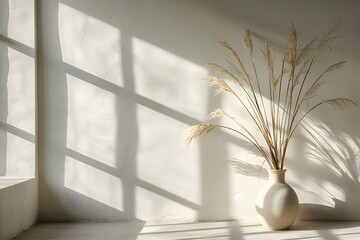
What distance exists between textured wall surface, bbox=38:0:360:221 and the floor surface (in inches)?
7.0

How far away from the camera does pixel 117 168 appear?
4.26 metres

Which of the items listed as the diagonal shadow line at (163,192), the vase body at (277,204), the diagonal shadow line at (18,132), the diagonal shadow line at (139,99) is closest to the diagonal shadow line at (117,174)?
the diagonal shadow line at (163,192)

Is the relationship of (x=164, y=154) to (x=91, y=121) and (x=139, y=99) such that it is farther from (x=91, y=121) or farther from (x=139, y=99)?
(x=91, y=121)

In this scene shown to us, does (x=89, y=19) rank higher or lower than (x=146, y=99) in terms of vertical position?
higher

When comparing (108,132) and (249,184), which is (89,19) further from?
(249,184)

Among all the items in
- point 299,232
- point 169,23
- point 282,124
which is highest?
point 169,23

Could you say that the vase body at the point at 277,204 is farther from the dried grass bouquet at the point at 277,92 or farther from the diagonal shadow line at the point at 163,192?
the diagonal shadow line at the point at 163,192

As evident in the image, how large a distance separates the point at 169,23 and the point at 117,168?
1.29 meters

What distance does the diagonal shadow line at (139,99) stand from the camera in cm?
424

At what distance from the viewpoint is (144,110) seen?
426 centimetres

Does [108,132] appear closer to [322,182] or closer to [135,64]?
[135,64]

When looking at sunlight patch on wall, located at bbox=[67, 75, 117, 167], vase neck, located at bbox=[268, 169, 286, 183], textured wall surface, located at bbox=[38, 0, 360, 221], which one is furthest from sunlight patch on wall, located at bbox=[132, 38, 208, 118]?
vase neck, located at bbox=[268, 169, 286, 183]

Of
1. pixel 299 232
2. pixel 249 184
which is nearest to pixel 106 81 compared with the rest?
pixel 249 184

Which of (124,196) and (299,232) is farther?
(124,196)
